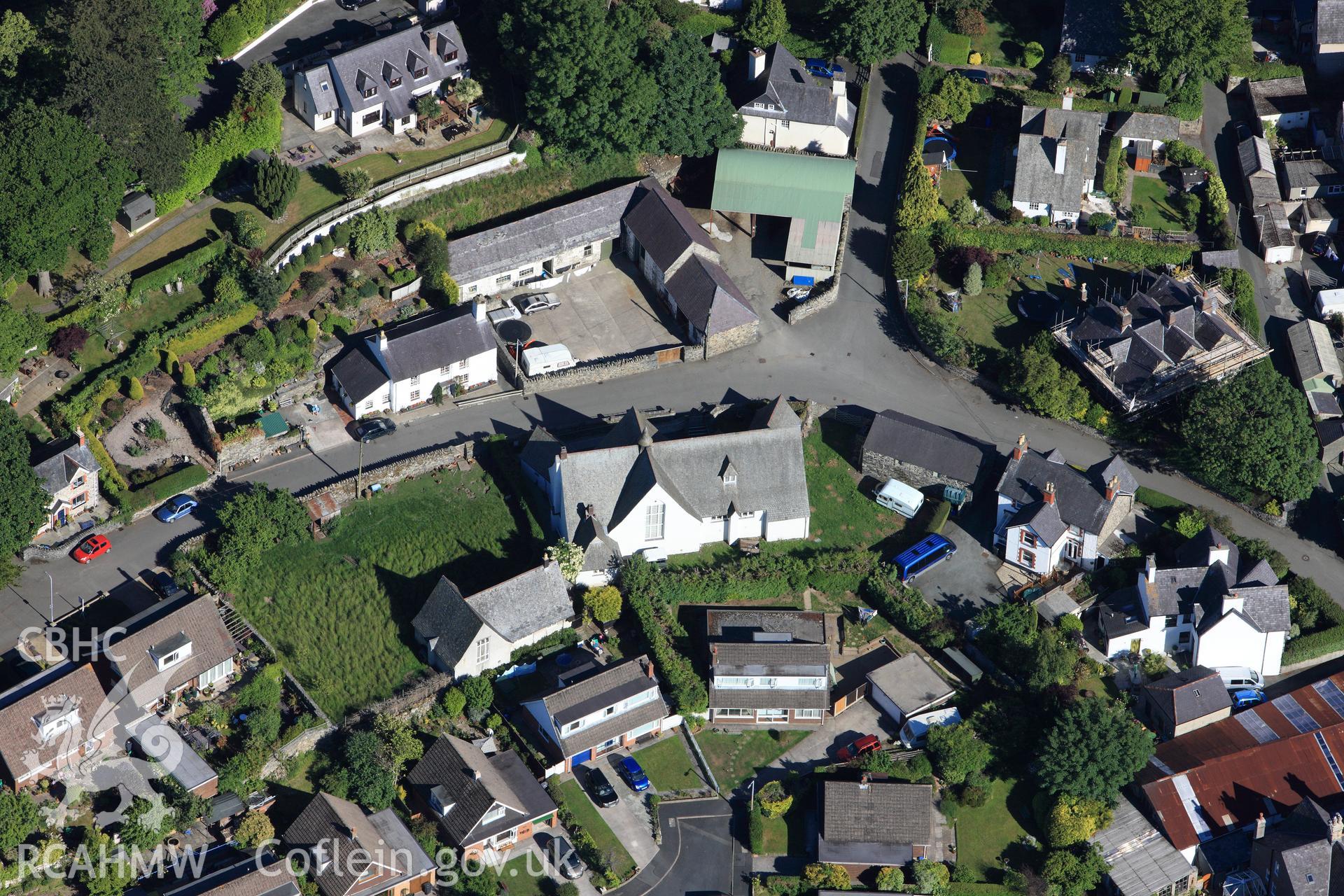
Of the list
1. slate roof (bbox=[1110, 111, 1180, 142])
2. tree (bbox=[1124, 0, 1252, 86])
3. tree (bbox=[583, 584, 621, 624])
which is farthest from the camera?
slate roof (bbox=[1110, 111, 1180, 142])

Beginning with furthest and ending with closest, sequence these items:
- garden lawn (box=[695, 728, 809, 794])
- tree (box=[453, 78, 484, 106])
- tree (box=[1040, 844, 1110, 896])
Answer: tree (box=[453, 78, 484, 106]) < garden lawn (box=[695, 728, 809, 794]) < tree (box=[1040, 844, 1110, 896])

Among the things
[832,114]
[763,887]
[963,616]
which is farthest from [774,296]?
[763,887]

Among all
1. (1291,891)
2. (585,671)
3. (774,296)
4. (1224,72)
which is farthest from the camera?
(1224,72)

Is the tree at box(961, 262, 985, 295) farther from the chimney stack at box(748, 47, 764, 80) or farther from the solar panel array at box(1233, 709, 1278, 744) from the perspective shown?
the solar panel array at box(1233, 709, 1278, 744)

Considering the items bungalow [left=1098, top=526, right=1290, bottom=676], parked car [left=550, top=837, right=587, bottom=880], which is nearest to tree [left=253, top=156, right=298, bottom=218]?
parked car [left=550, top=837, right=587, bottom=880]

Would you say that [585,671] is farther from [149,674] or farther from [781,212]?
[781,212]

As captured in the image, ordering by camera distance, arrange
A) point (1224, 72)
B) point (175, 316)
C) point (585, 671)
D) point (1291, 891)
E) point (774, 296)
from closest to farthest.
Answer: point (1291, 891)
point (585, 671)
point (175, 316)
point (774, 296)
point (1224, 72)
